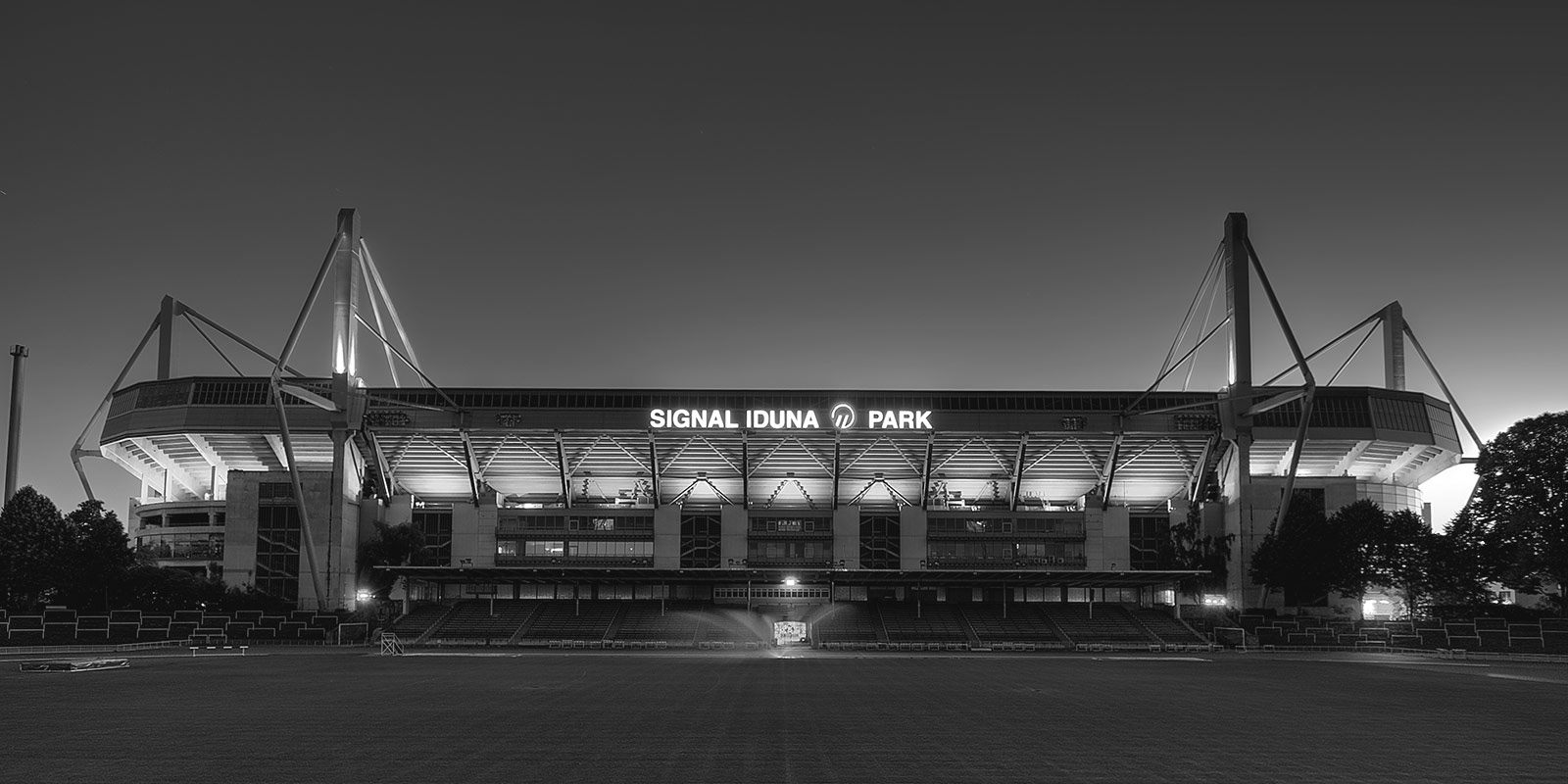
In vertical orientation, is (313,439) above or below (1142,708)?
above

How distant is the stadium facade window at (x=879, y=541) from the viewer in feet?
420

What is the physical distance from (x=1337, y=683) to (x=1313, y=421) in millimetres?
72822

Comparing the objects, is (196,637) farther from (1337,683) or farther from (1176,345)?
(1176,345)

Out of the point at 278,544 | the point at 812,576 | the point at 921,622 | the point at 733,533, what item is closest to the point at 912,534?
the point at 812,576

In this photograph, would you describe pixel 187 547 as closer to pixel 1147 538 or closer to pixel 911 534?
pixel 911 534

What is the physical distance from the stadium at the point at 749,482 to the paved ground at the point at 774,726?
180ft

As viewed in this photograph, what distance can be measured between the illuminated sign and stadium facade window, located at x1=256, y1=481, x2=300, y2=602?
35.2m

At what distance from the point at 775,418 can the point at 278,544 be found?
48.6 m

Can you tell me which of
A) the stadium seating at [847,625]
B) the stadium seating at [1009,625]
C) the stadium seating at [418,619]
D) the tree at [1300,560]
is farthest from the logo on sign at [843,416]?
the stadium seating at [418,619]

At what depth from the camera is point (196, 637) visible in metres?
96.3

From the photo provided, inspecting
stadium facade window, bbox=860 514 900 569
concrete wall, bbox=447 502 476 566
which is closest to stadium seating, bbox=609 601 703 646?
concrete wall, bbox=447 502 476 566

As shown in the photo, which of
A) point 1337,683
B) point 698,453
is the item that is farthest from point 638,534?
point 1337,683

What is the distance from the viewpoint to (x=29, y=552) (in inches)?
4331

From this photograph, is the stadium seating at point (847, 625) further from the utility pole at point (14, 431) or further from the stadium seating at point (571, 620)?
the utility pole at point (14, 431)
